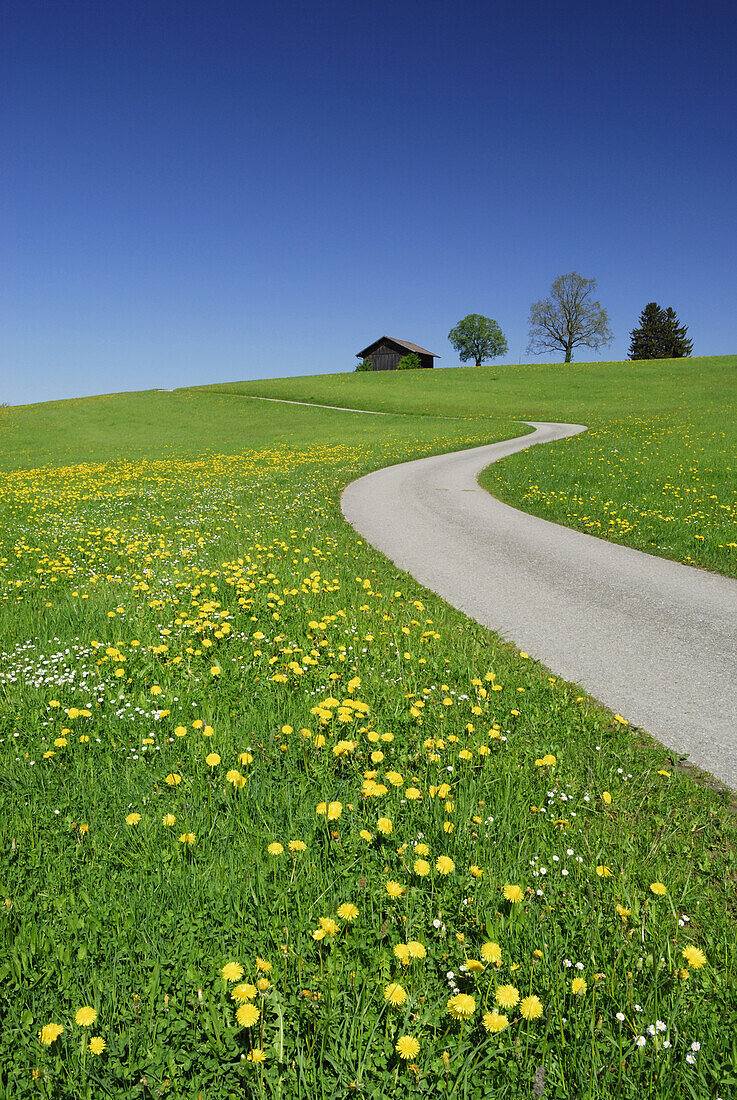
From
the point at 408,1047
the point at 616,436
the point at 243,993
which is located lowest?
the point at 616,436

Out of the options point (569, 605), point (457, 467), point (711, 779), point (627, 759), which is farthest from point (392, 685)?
point (457, 467)

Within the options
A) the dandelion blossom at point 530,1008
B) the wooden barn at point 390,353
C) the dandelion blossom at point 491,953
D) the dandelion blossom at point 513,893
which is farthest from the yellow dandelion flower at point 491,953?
the wooden barn at point 390,353

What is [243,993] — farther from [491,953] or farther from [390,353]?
[390,353]

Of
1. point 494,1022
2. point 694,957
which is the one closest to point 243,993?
point 494,1022

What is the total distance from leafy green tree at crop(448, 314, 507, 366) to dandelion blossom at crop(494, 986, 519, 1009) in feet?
380

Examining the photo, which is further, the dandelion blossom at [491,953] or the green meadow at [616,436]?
the green meadow at [616,436]

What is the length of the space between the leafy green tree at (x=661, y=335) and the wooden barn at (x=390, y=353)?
3891 cm

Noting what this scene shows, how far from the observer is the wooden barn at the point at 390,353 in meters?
89.8

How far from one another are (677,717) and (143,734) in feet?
14.2

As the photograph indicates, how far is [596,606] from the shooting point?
7180mm

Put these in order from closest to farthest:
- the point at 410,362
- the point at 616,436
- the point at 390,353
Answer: the point at 616,436
the point at 410,362
the point at 390,353

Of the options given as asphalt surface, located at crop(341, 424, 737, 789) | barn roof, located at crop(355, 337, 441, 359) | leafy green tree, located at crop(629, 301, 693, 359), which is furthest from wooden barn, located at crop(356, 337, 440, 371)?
asphalt surface, located at crop(341, 424, 737, 789)

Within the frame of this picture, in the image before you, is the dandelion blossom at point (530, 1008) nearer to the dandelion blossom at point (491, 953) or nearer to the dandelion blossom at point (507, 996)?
the dandelion blossom at point (507, 996)

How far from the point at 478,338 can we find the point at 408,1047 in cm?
11701
